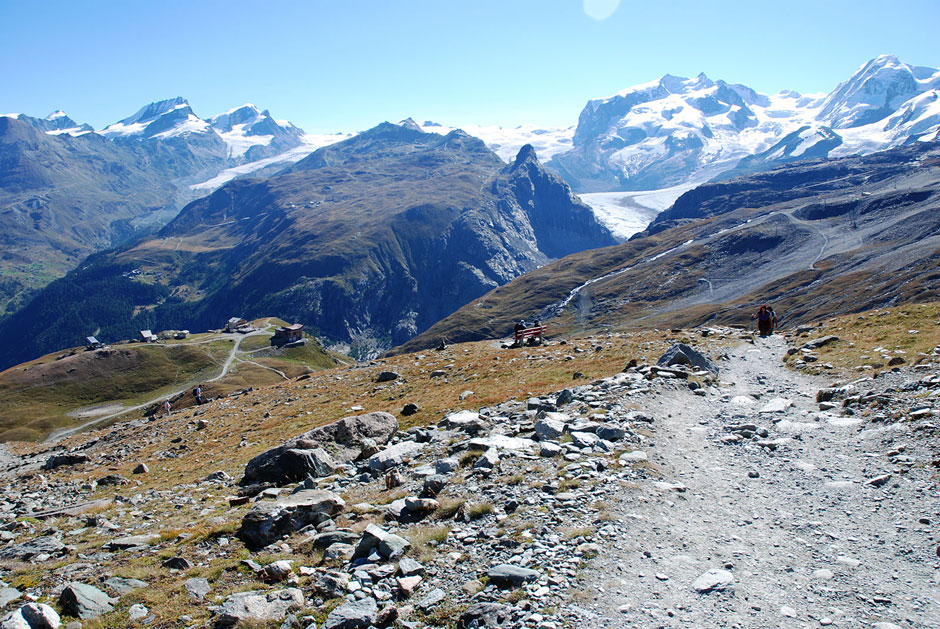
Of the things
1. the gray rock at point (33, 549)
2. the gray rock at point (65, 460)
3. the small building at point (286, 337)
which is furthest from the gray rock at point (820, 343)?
the small building at point (286, 337)

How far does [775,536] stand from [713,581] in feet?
7.94

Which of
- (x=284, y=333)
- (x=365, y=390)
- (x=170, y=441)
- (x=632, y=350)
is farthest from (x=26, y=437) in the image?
(x=632, y=350)

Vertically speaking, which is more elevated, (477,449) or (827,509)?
(477,449)

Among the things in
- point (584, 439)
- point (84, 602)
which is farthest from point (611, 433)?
point (84, 602)

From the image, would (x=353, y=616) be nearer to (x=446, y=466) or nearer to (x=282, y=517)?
(x=282, y=517)

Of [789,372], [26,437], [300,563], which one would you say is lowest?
[26,437]

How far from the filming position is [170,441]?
34.6 metres

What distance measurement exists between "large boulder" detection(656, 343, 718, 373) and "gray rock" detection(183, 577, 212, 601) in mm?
20572

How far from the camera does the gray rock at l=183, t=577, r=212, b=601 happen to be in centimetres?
954

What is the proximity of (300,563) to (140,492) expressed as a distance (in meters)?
14.9

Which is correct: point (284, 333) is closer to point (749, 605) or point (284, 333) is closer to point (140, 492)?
point (140, 492)

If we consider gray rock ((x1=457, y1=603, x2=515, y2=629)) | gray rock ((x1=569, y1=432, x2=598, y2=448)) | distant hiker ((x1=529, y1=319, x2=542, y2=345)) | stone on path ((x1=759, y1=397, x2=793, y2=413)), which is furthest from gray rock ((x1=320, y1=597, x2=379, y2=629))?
distant hiker ((x1=529, y1=319, x2=542, y2=345))

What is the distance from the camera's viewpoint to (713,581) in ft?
28.1

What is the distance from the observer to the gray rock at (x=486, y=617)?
766 cm
